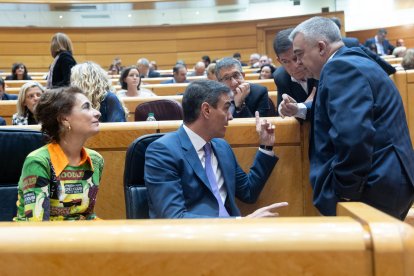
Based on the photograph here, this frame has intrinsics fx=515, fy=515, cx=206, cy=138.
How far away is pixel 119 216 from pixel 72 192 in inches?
15.8

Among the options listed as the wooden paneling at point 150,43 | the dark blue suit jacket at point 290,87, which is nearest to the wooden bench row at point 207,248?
the dark blue suit jacket at point 290,87

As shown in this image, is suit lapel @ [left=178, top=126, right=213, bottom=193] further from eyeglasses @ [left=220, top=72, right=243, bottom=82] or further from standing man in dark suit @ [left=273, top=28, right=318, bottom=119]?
eyeglasses @ [left=220, top=72, right=243, bottom=82]

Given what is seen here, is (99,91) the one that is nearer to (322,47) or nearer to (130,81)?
(130,81)

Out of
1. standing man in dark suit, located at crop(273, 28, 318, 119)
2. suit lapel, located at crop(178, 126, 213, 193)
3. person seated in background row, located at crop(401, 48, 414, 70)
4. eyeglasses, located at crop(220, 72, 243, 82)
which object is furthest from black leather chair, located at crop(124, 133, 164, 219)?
person seated in background row, located at crop(401, 48, 414, 70)

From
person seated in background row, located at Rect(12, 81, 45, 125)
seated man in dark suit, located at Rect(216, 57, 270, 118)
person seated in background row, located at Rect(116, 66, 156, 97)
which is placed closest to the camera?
seated man in dark suit, located at Rect(216, 57, 270, 118)

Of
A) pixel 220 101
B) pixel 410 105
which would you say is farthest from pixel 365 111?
pixel 410 105

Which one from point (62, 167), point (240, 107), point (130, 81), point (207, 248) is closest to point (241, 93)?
point (240, 107)

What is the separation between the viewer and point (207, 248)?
0.72m

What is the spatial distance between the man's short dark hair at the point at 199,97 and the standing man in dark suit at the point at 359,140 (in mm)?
449

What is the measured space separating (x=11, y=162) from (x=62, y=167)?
0.77 ft

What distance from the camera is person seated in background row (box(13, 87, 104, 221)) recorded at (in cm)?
187

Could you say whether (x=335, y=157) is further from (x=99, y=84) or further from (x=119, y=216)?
(x=99, y=84)

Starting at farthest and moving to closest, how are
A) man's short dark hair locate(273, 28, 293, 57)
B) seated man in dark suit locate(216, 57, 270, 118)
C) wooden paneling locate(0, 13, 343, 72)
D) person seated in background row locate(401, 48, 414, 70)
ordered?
wooden paneling locate(0, 13, 343, 72), person seated in background row locate(401, 48, 414, 70), seated man in dark suit locate(216, 57, 270, 118), man's short dark hair locate(273, 28, 293, 57)

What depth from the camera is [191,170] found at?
6.81ft
